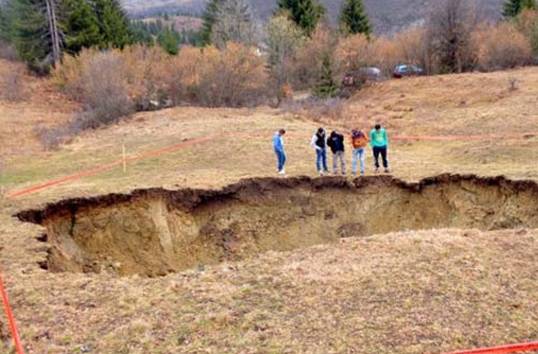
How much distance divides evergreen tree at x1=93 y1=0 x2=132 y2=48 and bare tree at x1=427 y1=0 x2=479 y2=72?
25271 millimetres

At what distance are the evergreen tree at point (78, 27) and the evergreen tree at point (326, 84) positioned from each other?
738 inches

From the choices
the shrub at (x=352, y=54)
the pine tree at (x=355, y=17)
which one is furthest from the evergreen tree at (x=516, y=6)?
the shrub at (x=352, y=54)

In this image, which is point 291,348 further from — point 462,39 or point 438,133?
point 462,39

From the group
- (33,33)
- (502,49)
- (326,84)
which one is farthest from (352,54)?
(33,33)

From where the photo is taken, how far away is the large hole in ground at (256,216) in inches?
575

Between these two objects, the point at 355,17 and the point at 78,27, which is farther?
the point at 355,17

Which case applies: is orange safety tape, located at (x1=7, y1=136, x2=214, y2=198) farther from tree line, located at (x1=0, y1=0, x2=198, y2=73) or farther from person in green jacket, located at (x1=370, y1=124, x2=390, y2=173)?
tree line, located at (x1=0, y1=0, x2=198, y2=73)

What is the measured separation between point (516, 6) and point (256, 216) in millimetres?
47152

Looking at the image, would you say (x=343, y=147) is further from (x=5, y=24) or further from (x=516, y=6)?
(x=5, y=24)

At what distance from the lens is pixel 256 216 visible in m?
16.3

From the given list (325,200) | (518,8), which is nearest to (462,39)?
(518,8)

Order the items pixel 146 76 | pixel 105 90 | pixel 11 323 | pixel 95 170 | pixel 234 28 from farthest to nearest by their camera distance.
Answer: pixel 234 28, pixel 146 76, pixel 105 90, pixel 95 170, pixel 11 323

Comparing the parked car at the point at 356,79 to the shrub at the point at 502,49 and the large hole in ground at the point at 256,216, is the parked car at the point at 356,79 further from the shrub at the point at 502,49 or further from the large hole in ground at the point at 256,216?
the large hole in ground at the point at 256,216

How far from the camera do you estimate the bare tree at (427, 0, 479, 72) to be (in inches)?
1689
